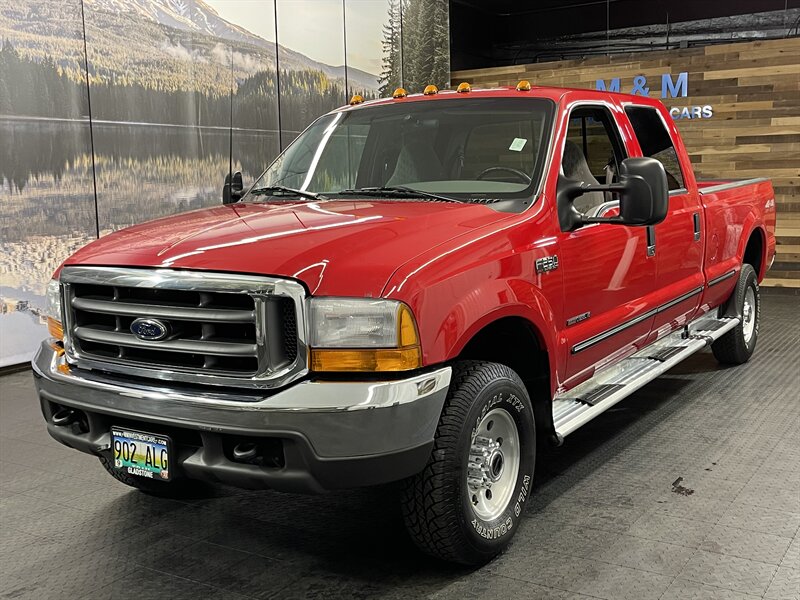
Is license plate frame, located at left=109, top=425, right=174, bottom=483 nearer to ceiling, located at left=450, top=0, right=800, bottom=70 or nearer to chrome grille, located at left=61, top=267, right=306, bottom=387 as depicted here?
chrome grille, located at left=61, top=267, right=306, bottom=387

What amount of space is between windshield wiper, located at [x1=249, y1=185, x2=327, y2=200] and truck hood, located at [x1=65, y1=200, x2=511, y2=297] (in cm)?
34

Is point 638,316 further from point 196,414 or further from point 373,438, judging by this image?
point 196,414

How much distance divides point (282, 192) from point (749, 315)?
12.8 feet

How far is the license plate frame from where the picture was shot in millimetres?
2627

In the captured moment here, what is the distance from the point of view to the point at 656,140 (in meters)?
4.75

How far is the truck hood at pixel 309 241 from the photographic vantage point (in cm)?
249

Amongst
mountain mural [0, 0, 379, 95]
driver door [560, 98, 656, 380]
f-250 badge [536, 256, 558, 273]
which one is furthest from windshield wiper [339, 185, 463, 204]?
mountain mural [0, 0, 379, 95]

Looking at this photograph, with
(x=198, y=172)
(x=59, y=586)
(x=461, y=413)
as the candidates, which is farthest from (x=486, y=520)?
(x=198, y=172)

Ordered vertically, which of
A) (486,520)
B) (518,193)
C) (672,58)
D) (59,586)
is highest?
(672,58)

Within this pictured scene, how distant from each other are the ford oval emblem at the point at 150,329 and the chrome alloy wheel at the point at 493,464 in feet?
3.61

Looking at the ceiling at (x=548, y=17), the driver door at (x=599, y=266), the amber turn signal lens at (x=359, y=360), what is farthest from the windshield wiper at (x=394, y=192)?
the ceiling at (x=548, y=17)

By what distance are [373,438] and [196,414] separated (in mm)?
555

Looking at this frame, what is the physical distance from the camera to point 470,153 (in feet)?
12.1

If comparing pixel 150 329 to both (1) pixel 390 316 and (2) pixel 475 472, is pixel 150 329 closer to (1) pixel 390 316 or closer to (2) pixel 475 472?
(1) pixel 390 316
